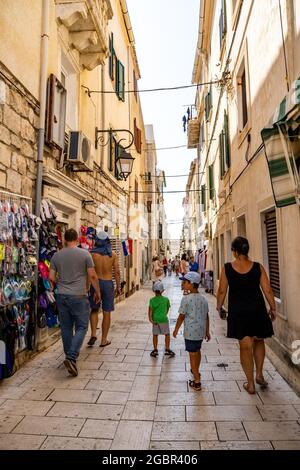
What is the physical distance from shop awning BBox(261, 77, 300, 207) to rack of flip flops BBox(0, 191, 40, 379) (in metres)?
3.18

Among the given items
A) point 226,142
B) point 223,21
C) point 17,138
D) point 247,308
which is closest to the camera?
point 247,308

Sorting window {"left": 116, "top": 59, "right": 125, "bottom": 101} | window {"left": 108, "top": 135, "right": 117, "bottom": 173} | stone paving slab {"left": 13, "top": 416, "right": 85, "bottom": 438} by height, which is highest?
window {"left": 116, "top": 59, "right": 125, "bottom": 101}

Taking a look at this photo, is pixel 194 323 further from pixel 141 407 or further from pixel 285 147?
pixel 285 147

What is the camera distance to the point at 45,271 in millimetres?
5516

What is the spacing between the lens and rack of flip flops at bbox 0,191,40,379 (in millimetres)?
4125

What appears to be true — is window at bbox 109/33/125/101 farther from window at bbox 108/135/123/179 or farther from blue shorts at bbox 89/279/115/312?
blue shorts at bbox 89/279/115/312

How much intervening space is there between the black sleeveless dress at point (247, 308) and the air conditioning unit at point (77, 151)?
415 cm

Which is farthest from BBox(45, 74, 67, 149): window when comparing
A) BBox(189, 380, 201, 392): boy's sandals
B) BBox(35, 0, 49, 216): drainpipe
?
BBox(189, 380, 201, 392): boy's sandals

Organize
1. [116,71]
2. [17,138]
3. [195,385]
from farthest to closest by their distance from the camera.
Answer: [116,71] < [17,138] < [195,385]

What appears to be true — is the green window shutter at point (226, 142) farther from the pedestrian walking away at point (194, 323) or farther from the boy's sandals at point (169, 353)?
the pedestrian walking away at point (194, 323)

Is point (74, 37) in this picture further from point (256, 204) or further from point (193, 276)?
point (193, 276)

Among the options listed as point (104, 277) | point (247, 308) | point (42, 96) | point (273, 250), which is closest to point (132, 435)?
point (247, 308)

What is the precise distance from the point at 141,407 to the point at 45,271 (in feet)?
9.20

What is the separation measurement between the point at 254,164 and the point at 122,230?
25.3 ft
